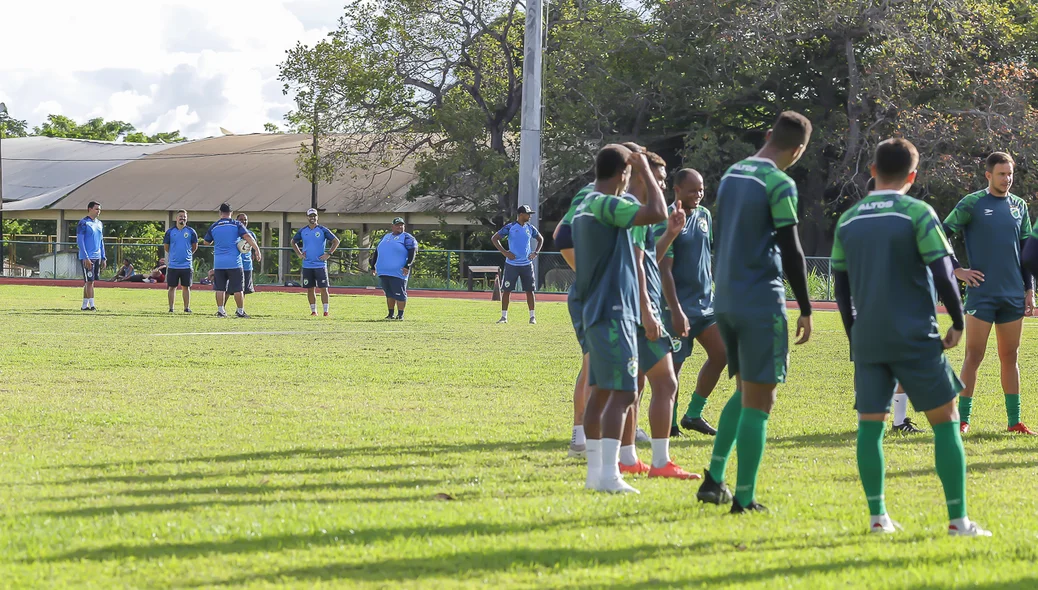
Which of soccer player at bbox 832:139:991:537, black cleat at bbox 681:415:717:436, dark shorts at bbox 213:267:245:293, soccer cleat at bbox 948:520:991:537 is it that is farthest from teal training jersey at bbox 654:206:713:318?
dark shorts at bbox 213:267:245:293

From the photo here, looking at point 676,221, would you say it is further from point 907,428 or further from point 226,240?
point 226,240

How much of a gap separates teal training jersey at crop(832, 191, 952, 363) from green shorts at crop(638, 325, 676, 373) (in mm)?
1674

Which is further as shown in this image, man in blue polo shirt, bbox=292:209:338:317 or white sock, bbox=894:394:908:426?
man in blue polo shirt, bbox=292:209:338:317

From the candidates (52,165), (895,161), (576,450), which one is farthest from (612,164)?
(52,165)

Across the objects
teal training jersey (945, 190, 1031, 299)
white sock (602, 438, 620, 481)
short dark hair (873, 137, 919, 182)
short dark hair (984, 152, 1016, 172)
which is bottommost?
white sock (602, 438, 620, 481)

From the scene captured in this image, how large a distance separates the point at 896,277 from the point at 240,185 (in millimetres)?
54560

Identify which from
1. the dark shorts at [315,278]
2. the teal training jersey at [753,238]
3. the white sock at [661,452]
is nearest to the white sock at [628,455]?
the white sock at [661,452]

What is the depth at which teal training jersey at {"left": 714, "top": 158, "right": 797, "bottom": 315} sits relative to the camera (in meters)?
5.94

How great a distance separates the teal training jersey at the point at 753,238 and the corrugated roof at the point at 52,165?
58704 millimetres

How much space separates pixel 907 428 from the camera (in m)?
9.41

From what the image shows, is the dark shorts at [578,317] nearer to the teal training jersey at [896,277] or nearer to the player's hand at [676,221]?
the player's hand at [676,221]

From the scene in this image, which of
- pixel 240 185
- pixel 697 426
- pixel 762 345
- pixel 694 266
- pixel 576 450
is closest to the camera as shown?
pixel 762 345

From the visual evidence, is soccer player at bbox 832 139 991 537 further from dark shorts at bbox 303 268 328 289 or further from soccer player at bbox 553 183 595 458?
dark shorts at bbox 303 268 328 289

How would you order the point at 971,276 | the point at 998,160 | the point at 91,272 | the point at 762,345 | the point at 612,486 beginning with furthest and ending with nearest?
the point at 91,272 → the point at 971,276 → the point at 998,160 → the point at 612,486 → the point at 762,345
